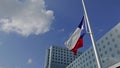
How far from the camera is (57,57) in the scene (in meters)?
187

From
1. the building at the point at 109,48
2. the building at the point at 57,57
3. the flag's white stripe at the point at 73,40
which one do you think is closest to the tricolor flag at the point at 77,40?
the flag's white stripe at the point at 73,40

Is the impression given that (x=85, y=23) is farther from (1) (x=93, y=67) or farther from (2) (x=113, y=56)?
(1) (x=93, y=67)

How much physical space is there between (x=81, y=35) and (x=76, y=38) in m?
0.49

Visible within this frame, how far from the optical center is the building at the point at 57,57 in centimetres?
18112

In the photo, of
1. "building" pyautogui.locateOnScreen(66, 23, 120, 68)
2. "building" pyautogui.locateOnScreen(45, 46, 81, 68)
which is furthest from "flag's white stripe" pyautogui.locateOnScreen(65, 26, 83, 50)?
"building" pyautogui.locateOnScreen(45, 46, 81, 68)

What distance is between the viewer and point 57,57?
18662cm

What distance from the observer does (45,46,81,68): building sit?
18112cm

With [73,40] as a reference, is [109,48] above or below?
above

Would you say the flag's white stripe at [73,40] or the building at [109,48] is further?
the building at [109,48]

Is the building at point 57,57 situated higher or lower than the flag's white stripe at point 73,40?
higher

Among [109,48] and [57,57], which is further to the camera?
[57,57]

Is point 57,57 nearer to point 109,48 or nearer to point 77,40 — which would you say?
point 109,48

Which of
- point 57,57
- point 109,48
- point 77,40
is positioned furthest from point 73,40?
point 57,57

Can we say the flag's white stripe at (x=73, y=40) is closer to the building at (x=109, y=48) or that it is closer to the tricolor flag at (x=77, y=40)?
the tricolor flag at (x=77, y=40)
